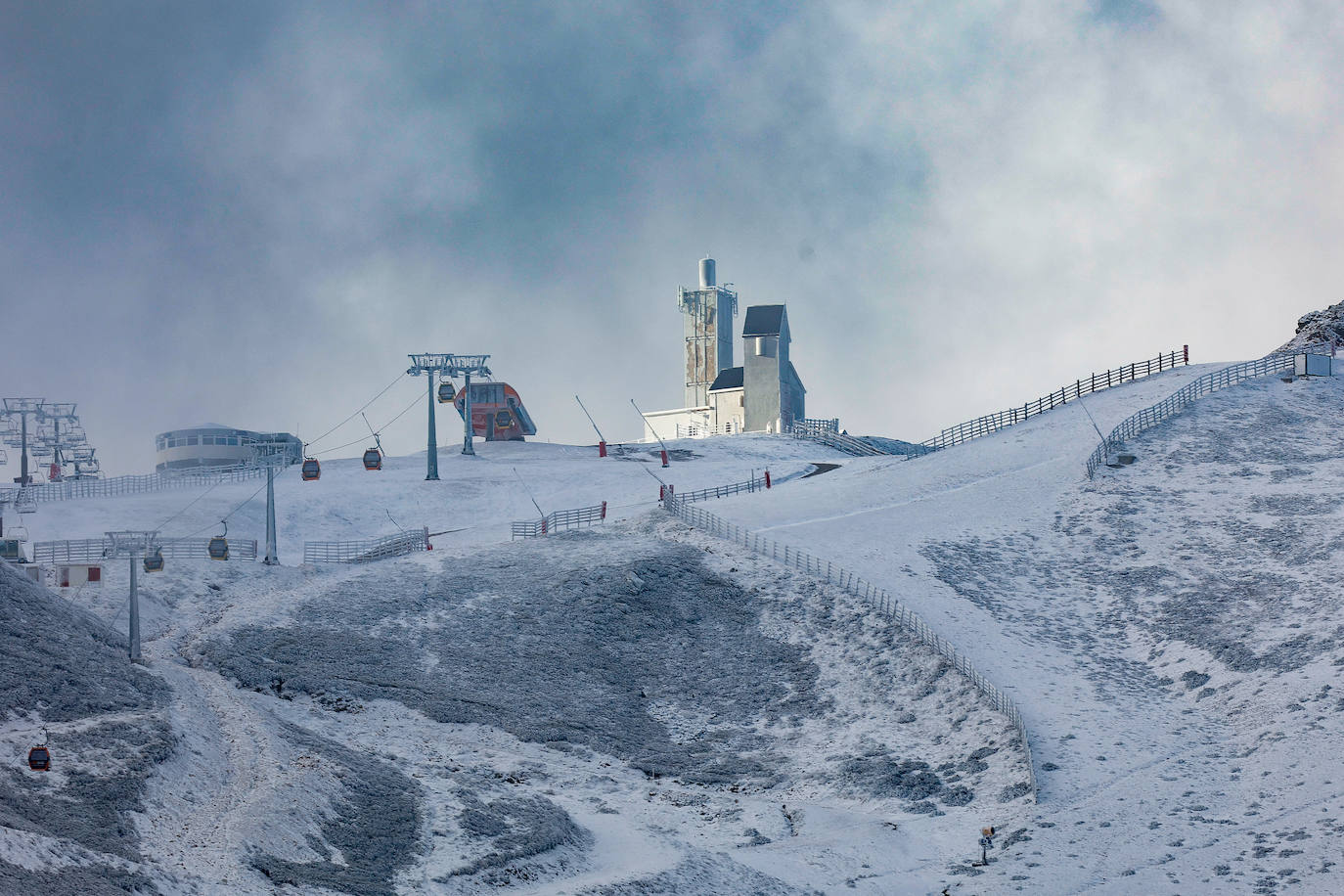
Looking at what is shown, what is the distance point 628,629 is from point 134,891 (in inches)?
1101

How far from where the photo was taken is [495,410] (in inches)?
4225

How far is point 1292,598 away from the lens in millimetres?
43156

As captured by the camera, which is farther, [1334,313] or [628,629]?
[1334,313]

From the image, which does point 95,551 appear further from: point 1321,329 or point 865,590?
point 1321,329

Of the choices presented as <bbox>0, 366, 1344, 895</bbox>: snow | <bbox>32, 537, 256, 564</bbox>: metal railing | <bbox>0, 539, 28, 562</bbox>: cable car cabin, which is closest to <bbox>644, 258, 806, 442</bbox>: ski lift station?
<bbox>0, 366, 1344, 895</bbox>: snow

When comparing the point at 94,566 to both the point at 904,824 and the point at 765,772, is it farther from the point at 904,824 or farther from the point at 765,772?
the point at 904,824

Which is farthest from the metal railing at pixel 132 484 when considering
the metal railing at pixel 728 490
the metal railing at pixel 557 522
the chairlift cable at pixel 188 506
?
the metal railing at pixel 728 490

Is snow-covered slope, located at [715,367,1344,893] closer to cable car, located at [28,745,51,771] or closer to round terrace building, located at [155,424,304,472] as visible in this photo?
cable car, located at [28,745,51,771]

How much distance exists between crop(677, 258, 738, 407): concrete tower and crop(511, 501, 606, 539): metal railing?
73013 mm

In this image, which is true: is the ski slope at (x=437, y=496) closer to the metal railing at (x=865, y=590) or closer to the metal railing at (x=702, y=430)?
the metal railing at (x=865, y=590)

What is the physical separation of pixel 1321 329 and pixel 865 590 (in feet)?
166

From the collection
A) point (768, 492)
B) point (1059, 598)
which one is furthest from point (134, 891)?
point (768, 492)

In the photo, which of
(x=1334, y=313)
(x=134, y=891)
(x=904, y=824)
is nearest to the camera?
(x=134, y=891)

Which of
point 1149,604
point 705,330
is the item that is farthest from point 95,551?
point 705,330
